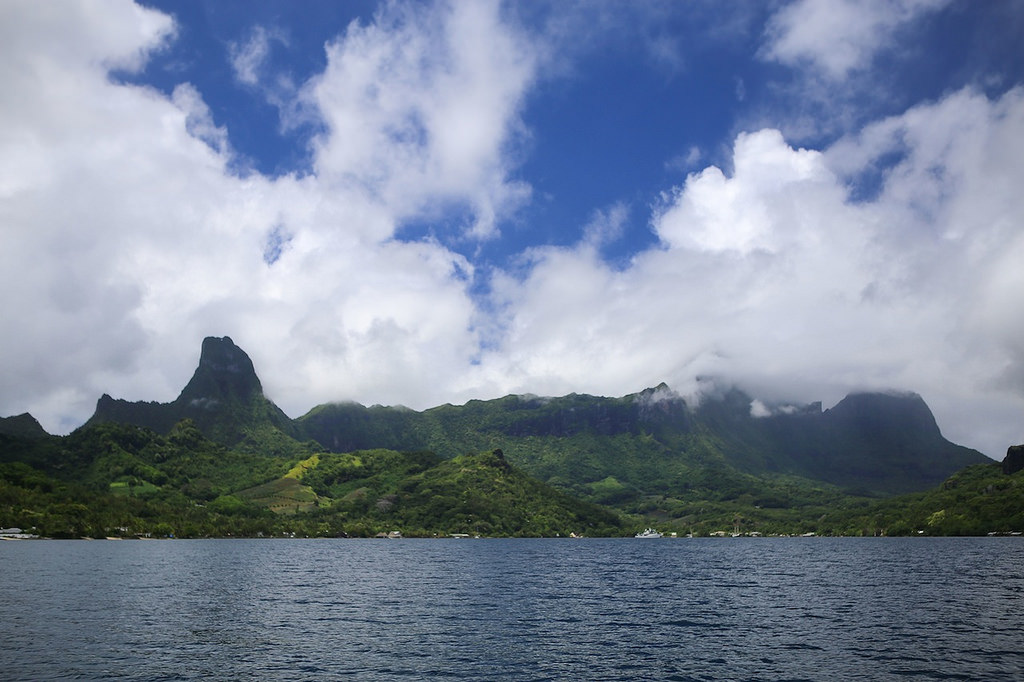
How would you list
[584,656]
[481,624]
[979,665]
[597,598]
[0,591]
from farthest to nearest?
[597,598] < [0,591] < [481,624] < [584,656] < [979,665]

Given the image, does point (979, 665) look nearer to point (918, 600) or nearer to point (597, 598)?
point (918, 600)

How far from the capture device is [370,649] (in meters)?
65.4

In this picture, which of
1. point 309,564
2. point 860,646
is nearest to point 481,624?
point 860,646

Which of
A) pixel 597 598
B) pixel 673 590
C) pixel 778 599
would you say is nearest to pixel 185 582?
pixel 597 598

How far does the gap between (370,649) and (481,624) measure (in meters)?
20.8

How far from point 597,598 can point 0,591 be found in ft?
307

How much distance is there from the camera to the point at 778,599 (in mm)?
106750

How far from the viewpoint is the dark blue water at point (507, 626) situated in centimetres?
5716

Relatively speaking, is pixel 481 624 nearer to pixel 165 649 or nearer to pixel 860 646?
pixel 165 649

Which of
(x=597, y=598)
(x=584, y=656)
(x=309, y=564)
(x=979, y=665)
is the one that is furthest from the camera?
(x=309, y=564)

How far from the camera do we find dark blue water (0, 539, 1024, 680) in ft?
188

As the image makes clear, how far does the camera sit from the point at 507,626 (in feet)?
266

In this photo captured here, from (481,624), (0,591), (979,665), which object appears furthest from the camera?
(0,591)

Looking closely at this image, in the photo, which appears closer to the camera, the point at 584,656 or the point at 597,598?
the point at 584,656
